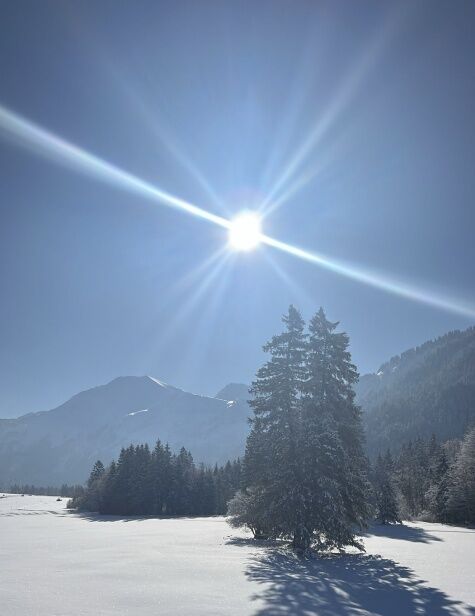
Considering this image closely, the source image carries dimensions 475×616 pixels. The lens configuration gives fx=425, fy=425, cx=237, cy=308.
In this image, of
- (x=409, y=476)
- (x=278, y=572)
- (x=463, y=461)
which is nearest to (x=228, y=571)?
(x=278, y=572)

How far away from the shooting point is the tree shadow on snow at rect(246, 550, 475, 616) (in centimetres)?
1431

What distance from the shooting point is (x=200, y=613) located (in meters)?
12.9

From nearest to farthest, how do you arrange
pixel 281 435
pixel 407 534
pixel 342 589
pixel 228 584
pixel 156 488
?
pixel 342 589, pixel 228 584, pixel 281 435, pixel 407 534, pixel 156 488

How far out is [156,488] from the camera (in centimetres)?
10706

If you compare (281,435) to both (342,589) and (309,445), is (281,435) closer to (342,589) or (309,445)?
(309,445)

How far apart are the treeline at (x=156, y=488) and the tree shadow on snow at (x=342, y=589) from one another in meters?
83.1

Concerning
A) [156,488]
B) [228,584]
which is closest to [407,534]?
[228,584]

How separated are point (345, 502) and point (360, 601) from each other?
1261 cm

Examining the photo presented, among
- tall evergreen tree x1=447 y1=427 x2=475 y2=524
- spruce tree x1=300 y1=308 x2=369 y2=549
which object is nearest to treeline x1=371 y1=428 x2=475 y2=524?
tall evergreen tree x1=447 y1=427 x2=475 y2=524

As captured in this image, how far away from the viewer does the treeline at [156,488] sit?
10500 cm

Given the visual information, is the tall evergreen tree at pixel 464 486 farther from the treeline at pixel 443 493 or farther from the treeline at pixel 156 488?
the treeline at pixel 156 488

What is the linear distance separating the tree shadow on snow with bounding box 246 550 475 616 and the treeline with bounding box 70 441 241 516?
83084 mm

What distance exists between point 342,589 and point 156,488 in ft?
324

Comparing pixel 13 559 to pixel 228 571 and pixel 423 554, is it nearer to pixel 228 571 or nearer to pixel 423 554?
pixel 228 571
